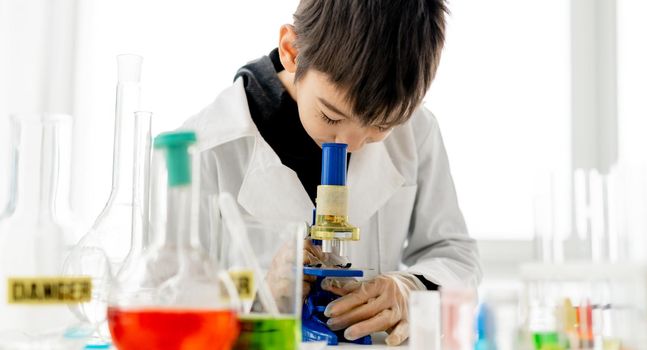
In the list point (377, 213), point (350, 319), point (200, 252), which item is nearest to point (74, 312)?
point (200, 252)

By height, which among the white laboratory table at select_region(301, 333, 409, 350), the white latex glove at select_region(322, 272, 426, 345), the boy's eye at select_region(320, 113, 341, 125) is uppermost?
the boy's eye at select_region(320, 113, 341, 125)

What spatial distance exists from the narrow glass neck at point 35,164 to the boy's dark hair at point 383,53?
20.0 inches

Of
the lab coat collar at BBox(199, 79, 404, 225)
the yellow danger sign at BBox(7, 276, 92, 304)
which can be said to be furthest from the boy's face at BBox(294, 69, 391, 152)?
the yellow danger sign at BBox(7, 276, 92, 304)

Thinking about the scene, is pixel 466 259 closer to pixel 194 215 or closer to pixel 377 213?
pixel 377 213

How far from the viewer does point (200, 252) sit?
0.73 m

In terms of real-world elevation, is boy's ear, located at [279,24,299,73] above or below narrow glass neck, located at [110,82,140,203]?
above

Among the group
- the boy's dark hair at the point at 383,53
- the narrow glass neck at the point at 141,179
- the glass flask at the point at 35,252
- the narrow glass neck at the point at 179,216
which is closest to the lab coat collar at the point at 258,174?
the boy's dark hair at the point at 383,53

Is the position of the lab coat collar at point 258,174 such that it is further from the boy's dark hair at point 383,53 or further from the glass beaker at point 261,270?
the glass beaker at point 261,270

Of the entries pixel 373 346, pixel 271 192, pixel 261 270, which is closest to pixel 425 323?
pixel 261 270

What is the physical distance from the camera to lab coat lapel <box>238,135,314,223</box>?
1432 millimetres

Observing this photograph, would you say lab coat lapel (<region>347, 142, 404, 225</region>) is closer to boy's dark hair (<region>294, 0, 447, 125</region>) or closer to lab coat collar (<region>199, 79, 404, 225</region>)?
lab coat collar (<region>199, 79, 404, 225</region>)

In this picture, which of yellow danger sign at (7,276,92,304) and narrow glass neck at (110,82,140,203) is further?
narrow glass neck at (110,82,140,203)

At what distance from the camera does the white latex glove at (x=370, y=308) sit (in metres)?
1.17

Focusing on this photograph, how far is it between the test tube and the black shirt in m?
0.62
